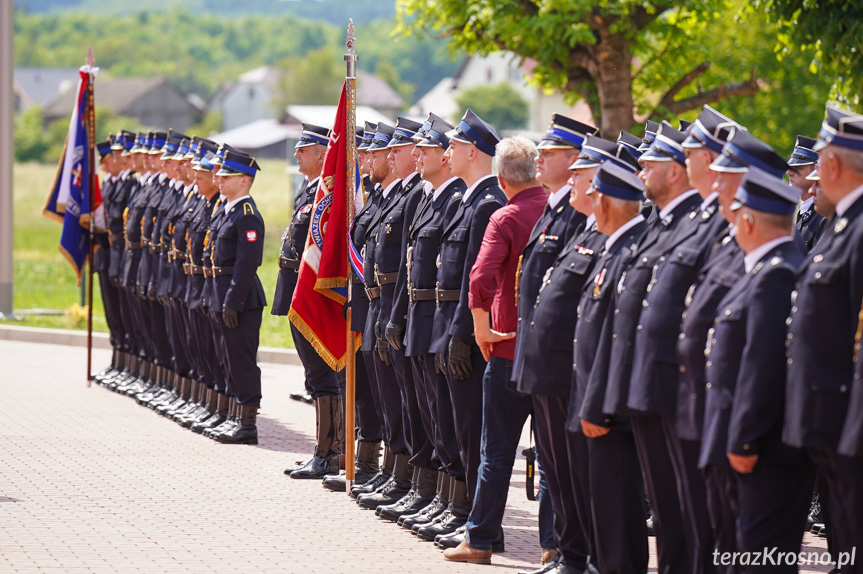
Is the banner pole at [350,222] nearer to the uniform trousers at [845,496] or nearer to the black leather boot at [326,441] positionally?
the black leather boot at [326,441]

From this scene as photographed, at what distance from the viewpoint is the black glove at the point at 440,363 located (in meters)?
8.35

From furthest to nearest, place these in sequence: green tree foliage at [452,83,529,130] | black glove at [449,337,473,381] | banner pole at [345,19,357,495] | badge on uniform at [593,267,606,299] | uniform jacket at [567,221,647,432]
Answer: green tree foliage at [452,83,529,130] < banner pole at [345,19,357,495] < black glove at [449,337,473,381] < badge on uniform at [593,267,606,299] < uniform jacket at [567,221,647,432]

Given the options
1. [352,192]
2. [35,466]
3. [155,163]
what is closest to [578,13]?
[155,163]

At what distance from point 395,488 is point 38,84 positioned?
182910 millimetres

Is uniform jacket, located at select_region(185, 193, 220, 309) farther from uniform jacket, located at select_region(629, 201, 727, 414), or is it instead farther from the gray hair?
uniform jacket, located at select_region(629, 201, 727, 414)

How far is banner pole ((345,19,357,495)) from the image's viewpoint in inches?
387

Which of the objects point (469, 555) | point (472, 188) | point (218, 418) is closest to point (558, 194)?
point (472, 188)

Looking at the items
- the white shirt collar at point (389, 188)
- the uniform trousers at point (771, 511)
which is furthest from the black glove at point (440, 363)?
the uniform trousers at point (771, 511)

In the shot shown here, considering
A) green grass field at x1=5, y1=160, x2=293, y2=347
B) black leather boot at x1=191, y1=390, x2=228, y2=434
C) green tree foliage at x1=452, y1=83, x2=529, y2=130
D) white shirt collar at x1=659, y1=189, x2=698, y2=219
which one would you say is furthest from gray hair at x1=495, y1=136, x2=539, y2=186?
green tree foliage at x1=452, y1=83, x2=529, y2=130

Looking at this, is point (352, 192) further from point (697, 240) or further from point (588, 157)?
point (697, 240)

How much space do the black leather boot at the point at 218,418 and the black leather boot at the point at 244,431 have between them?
0.39m

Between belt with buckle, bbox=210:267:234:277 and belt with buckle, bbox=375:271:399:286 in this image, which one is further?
belt with buckle, bbox=210:267:234:277

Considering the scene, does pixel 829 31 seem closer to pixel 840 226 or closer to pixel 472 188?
pixel 472 188

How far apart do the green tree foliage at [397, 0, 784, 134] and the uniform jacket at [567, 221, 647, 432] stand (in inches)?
456
